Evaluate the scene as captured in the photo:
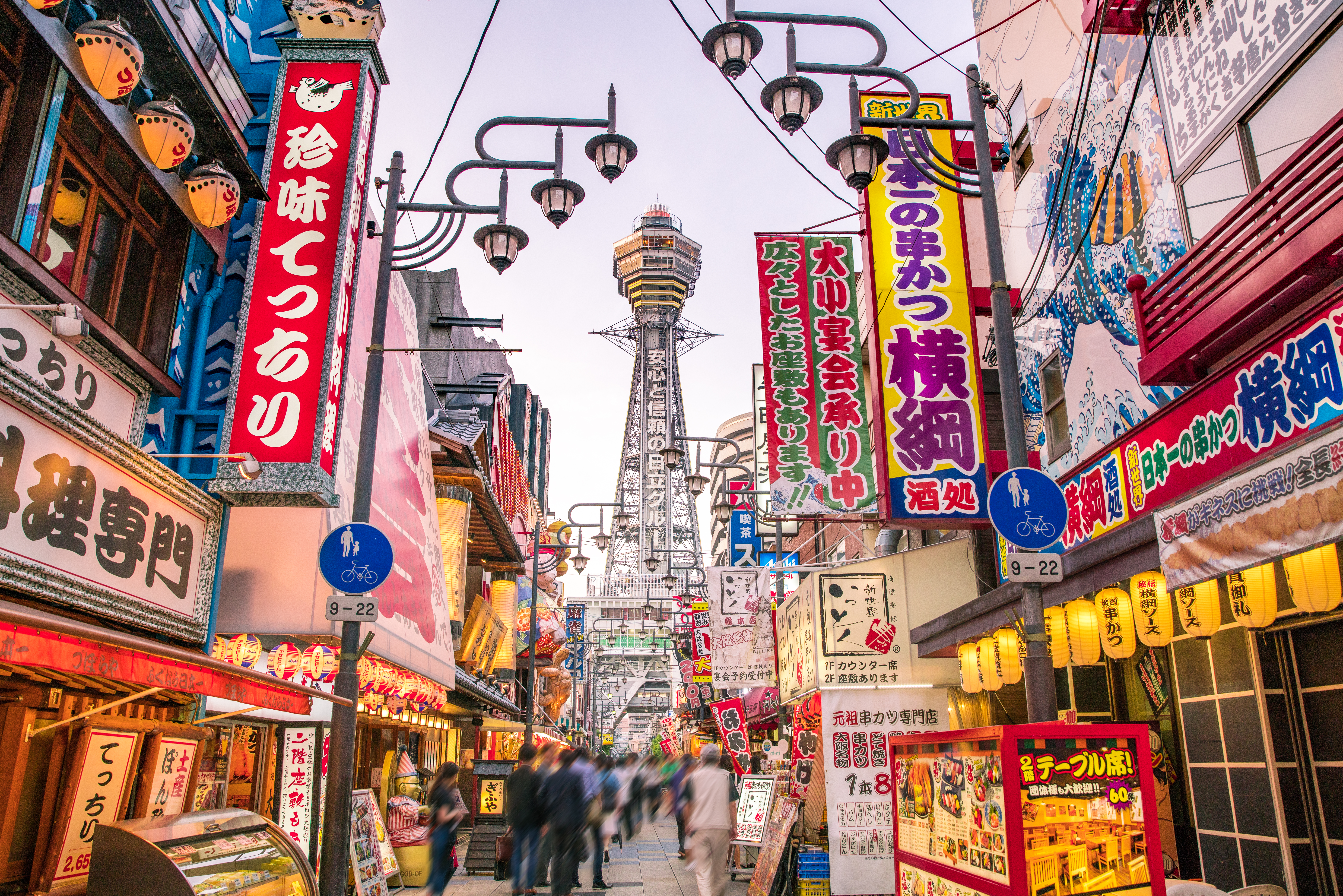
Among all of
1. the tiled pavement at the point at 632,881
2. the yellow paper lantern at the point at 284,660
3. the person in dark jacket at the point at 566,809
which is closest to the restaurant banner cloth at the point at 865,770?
the tiled pavement at the point at 632,881

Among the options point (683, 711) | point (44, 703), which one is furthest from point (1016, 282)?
point (683, 711)

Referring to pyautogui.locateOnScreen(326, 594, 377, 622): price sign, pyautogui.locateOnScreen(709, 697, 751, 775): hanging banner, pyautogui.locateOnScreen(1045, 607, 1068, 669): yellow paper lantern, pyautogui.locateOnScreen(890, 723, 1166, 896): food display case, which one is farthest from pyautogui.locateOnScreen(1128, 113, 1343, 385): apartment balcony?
pyautogui.locateOnScreen(709, 697, 751, 775): hanging banner

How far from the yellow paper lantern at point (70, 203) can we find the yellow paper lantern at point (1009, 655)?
33.9ft

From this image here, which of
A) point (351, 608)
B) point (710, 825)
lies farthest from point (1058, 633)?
point (351, 608)

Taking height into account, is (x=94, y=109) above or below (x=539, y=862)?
above

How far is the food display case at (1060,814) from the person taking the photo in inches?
237

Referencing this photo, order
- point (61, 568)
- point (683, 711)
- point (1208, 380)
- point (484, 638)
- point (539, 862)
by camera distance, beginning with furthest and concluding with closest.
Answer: point (683, 711)
point (484, 638)
point (539, 862)
point (1208, 380)
point (61, 568)

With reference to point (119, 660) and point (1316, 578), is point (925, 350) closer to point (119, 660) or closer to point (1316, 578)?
point (1316, 578)

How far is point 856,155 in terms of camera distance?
8.85m

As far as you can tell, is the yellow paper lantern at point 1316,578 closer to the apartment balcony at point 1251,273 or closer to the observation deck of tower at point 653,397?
the apartment balcony at point 1251,273

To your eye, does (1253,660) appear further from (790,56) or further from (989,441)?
(790,56)

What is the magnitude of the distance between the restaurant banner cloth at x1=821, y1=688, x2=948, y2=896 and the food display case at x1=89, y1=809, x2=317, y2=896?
7.06m

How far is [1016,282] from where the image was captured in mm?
13594

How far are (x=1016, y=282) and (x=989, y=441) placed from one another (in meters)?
2.59
